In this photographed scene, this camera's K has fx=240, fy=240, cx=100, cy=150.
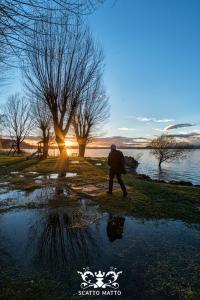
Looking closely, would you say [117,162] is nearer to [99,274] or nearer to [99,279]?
[99,274]

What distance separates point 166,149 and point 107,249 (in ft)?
143

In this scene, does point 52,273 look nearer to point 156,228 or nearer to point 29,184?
point 156,228

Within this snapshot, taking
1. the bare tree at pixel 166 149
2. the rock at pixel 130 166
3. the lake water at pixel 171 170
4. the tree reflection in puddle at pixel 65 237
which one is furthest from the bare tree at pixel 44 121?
the tree reflection in puddle at pixel 65 237

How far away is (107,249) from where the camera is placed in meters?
5.52

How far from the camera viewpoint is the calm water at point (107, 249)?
14.1 feet

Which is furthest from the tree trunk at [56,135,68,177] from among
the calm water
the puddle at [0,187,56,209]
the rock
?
the calm water

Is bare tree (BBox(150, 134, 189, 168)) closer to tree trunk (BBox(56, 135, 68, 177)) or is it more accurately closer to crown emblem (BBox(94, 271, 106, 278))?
tree trunk (BBox(56, 135, 68, 177))

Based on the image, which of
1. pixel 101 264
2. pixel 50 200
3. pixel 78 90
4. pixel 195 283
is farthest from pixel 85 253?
pixel 78 90

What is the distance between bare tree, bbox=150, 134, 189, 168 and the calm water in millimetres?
40236

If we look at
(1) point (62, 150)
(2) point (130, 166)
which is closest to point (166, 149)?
(2) point (130, 166)

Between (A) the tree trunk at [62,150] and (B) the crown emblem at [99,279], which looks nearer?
(B) the crown emblem at [99,279]

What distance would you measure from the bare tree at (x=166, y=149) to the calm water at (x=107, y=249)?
132 ft

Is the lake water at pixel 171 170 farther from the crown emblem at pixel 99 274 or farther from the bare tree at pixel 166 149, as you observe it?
the crown emblem at pixel 99 274

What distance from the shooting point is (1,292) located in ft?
12.8
